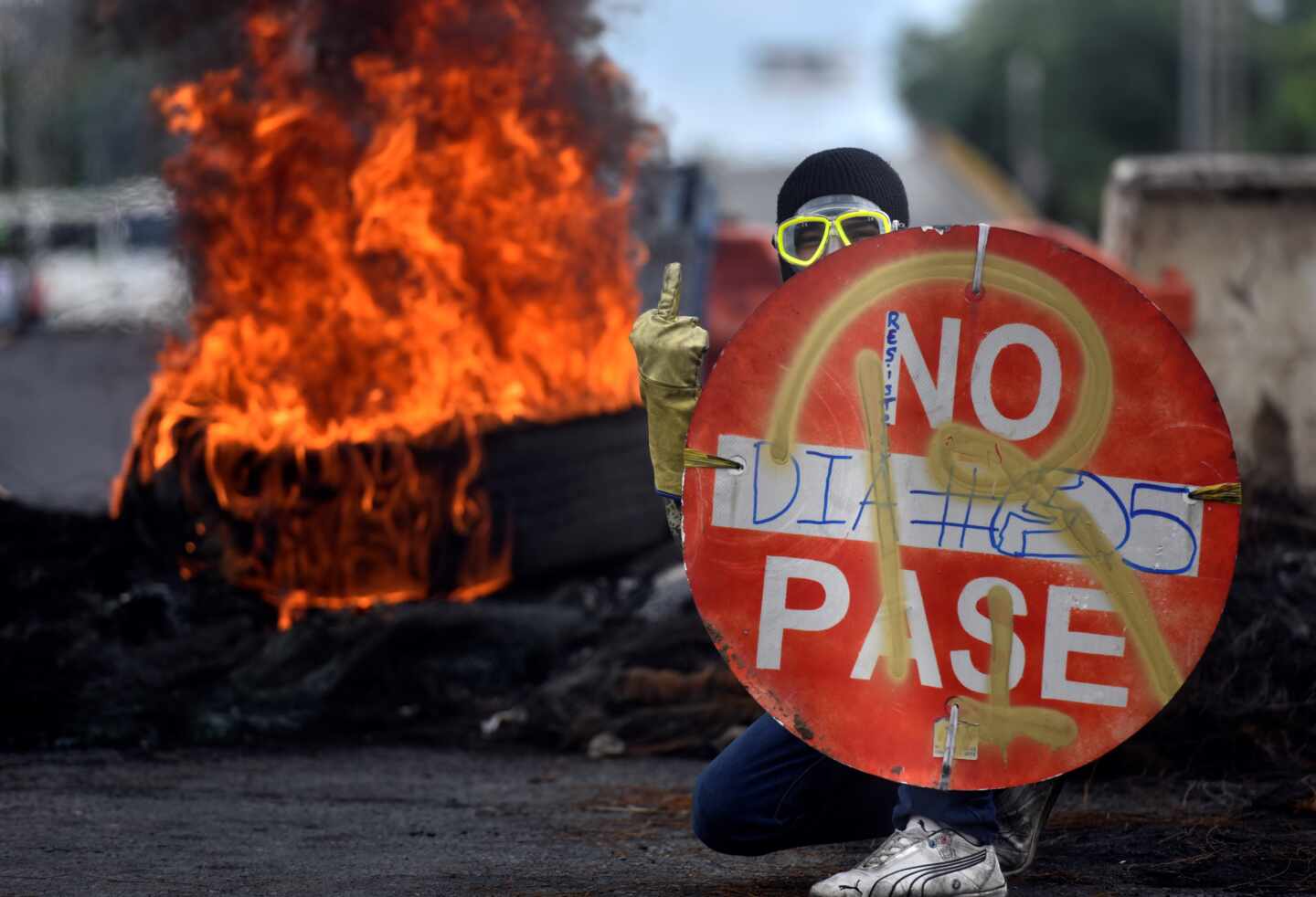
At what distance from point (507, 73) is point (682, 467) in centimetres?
483

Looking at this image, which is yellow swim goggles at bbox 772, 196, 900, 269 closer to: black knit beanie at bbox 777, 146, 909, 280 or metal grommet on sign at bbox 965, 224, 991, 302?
black knit beanie at bbox 777, 146, 909, 280

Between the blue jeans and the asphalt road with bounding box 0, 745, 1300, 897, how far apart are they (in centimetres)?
15

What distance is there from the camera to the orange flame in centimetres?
717

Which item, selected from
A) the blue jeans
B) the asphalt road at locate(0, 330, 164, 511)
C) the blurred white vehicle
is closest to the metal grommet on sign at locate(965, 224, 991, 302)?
the blue jeans

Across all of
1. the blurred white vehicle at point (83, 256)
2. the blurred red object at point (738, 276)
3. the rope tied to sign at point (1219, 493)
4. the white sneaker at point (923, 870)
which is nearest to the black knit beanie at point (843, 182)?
the rope tied to sign at point (1219, 493)

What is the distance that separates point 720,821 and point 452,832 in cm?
105

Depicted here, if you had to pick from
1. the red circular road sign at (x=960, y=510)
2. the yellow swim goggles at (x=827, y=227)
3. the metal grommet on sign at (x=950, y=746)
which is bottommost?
the metal grommet on sign at (x=950, y=746)

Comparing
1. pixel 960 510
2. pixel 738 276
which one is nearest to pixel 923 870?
pixel 960 510

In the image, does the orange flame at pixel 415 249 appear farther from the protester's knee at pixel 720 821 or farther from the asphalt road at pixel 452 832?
the protester's knee at pixel 720 821

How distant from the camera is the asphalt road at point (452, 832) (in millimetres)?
3967

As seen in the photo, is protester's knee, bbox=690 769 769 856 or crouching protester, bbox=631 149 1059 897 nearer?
crouching protester, bbox=631 149 1059 897

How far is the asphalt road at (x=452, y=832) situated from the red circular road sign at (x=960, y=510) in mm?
598

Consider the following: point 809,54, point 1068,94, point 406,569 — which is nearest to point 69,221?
point 406,569

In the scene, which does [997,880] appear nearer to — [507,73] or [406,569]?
[406,569]
